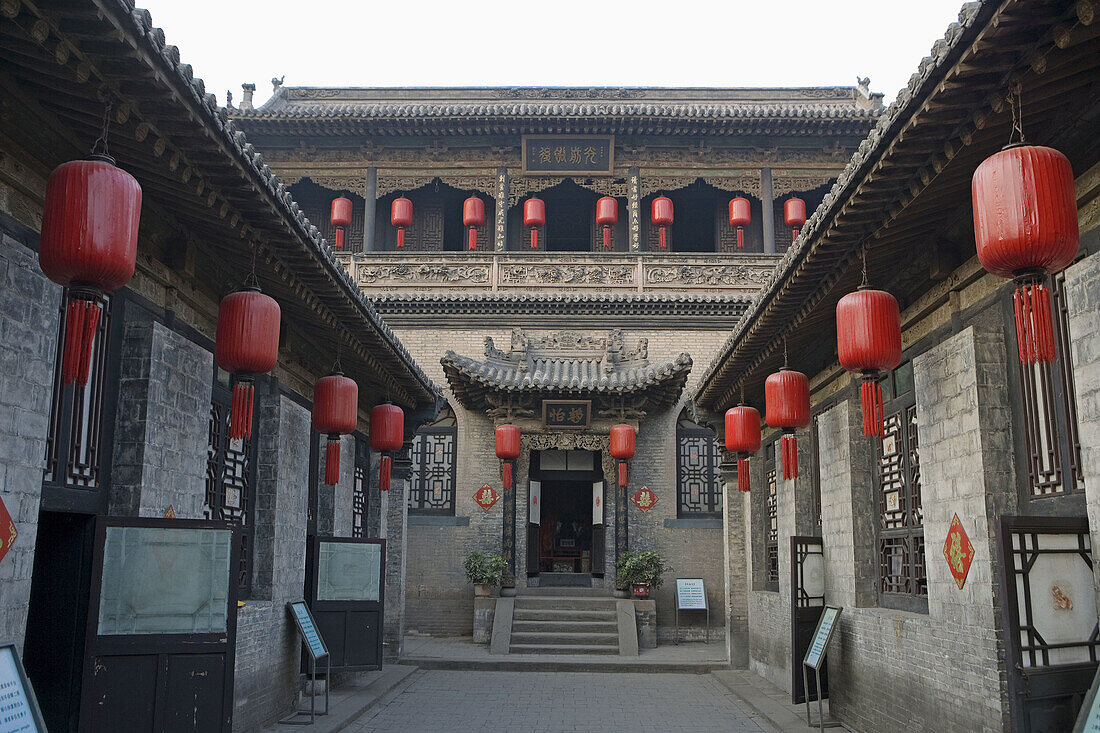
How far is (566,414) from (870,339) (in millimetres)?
11093

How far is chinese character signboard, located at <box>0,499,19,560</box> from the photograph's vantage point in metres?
4.43

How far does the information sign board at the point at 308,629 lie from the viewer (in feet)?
28.4

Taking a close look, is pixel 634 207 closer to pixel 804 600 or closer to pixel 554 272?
pixel 554 272

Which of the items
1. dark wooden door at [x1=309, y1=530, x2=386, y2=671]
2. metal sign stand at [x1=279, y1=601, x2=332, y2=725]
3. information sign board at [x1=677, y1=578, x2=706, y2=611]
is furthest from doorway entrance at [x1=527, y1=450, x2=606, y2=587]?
metal sign stand at [x1=279, y1=601, x2=332, y2=725]

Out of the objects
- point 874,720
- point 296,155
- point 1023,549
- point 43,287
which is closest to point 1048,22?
point 1023,549

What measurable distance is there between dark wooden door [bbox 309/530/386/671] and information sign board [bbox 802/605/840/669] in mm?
4382

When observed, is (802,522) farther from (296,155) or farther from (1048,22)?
A: (296,155)

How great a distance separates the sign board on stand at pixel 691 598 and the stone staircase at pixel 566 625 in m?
1.33

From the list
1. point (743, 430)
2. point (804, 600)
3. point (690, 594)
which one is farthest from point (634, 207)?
point (804, 600)

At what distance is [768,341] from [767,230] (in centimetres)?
1075

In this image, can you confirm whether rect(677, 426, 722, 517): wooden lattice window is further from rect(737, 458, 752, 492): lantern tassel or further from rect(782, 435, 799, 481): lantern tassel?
rect(782, 435, 799, 481): lantern tassel

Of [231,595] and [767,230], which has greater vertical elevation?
[767,230]

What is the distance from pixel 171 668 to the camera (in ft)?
17.9

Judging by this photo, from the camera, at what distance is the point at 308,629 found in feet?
29.0
